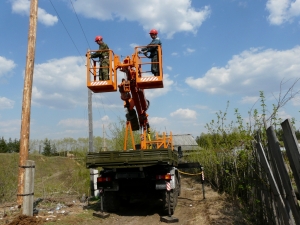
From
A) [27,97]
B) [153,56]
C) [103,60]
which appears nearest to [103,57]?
[103,60]

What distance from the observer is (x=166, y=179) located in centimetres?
825

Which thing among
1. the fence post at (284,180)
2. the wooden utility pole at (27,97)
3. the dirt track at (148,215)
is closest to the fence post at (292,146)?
the fence post at (284,180)

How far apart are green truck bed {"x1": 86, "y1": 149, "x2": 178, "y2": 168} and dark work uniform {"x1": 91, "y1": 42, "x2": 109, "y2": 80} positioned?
7.53 feet

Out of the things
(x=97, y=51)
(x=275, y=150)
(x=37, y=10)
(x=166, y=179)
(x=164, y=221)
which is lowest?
(x=164, y=221)

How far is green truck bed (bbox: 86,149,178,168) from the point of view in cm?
809

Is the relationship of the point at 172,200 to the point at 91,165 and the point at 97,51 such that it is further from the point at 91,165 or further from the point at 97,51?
the point at 97,51

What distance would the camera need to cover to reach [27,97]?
30.7 ft

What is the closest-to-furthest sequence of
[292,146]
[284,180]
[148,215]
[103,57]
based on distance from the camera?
[292,146], [284,180], [148,215], [103,57]

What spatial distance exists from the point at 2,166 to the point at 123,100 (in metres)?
5.41

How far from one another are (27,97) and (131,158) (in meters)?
3.83

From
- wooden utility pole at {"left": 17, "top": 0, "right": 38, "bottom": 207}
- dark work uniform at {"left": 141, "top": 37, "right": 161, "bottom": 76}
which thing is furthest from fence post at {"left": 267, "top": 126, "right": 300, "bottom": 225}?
wooden utility pole at {"left": 17, "top": 0, "right": 38, "bottom": 207}

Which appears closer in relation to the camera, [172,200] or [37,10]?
[172,200]

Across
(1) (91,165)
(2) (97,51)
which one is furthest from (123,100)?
(1) (91,165)

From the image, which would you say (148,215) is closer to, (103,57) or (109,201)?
(109,201)
